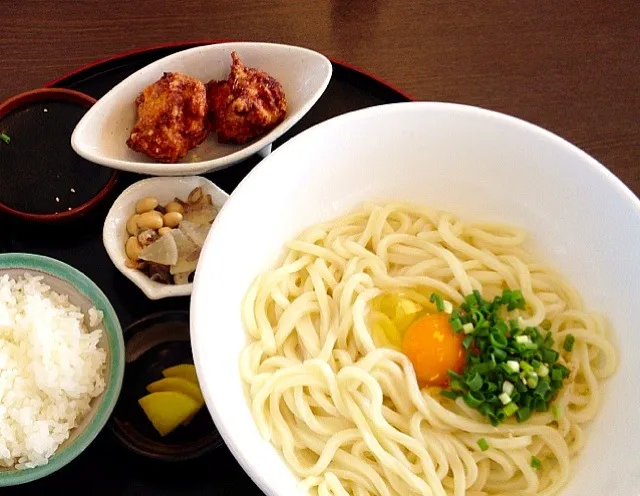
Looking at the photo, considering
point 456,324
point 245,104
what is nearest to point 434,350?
point 456,324

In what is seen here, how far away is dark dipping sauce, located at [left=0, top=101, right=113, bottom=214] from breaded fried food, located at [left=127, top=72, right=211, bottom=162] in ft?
0.60

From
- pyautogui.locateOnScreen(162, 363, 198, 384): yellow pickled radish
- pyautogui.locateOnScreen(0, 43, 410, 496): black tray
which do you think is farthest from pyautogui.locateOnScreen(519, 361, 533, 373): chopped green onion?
pyautogui.locateOnScreen(162, 363, 198, 384): yellow pickled radish

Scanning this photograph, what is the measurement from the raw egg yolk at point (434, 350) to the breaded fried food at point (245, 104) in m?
0.93

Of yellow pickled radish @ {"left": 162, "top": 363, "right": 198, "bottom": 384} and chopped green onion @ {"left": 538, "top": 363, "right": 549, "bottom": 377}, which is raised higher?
chopped green onion @ {"left": 538, "top": 363, "right": 549, "bottom": 377}

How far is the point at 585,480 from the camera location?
1.79 m

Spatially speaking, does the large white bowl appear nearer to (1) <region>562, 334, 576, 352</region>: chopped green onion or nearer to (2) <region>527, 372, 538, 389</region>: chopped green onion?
(1) <region>562, 334, 576, 352</region>: chopped green onion

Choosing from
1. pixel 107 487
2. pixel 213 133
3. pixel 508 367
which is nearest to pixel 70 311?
pixel 107 487

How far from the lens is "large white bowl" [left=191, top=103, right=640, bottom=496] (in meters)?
1.73

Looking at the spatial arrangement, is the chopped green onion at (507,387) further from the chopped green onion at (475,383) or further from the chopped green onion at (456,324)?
the chopped green onion at (456,324)

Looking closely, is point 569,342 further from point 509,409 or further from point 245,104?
point 245,104

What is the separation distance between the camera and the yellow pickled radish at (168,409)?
1942 millimetres

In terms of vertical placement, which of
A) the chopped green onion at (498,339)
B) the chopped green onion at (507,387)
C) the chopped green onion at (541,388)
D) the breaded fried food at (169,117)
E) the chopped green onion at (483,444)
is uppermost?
the breaded fried food at (169,117)

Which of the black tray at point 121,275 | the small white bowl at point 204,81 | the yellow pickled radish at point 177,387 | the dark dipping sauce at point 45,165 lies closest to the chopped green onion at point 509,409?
the black tray at point 121,275

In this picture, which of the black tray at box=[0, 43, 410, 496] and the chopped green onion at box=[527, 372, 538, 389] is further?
the black tray at box=[0, 43, 410, 496]
